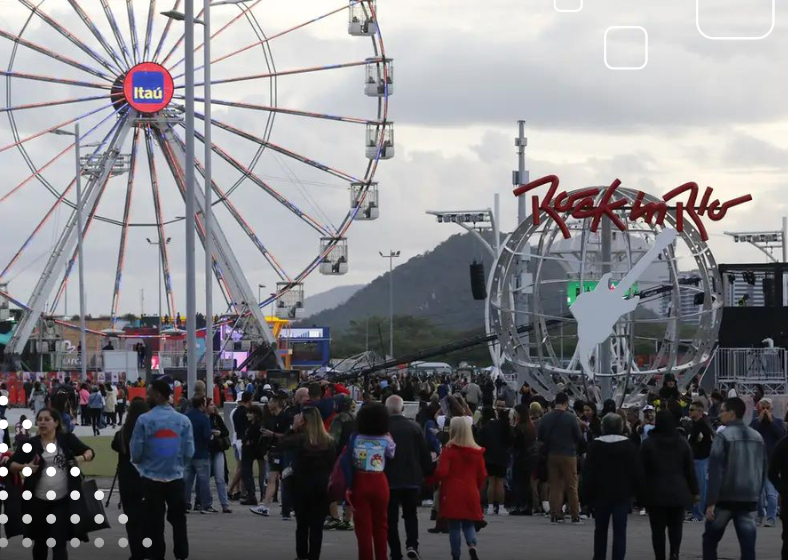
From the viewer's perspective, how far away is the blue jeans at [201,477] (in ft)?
62.2

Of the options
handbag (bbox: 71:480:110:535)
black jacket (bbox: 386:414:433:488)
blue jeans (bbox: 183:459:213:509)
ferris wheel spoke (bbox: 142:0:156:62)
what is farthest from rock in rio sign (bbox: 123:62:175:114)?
handbag (bbox: 71:480:110:535)

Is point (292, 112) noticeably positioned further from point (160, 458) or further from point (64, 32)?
point (160, 458)

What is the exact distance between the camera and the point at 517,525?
18250 millimetres

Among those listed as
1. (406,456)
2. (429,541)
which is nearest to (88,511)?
(406,456)

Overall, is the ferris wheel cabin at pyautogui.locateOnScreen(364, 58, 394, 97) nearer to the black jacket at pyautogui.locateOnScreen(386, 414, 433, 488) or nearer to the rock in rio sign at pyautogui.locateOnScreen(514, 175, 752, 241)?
the rock in rio sign at pyautogui.locateOnScreen(514, 175, 752, 241)

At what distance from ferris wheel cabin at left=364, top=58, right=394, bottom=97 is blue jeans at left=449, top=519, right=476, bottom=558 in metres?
36.2

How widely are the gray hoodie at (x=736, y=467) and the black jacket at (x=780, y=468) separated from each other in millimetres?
154

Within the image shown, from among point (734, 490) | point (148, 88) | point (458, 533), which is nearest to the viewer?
point (734, 490)

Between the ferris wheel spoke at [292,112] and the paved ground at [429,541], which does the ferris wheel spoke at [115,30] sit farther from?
the paved ground at [429,541]

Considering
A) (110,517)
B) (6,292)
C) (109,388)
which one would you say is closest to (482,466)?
(110,517)

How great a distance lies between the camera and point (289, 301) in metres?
54.5

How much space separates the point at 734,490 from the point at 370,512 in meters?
2.91

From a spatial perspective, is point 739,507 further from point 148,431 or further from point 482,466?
point 148,431

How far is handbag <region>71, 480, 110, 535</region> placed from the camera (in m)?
11.8
